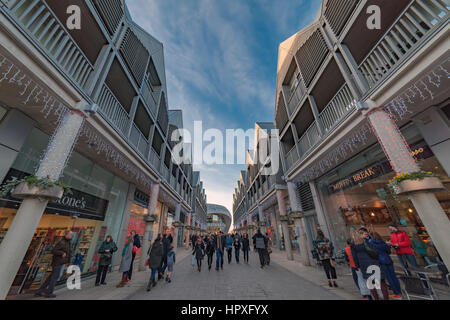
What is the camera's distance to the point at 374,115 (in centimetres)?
492

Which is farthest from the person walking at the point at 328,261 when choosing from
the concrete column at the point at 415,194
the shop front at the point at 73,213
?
the shop front at the point at 73,213

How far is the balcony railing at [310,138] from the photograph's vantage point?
9.25 metres

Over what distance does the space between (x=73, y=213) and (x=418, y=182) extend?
11201 mm

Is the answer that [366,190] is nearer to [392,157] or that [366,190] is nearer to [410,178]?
[392,157]

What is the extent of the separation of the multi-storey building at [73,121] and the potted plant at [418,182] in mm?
8242

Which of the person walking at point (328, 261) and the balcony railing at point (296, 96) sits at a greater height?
the balcony railing at point (296, 96)

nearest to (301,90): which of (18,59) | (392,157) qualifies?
(392,157)

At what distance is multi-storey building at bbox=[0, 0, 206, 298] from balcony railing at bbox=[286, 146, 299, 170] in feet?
30.5

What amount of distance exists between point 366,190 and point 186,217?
2420 cm

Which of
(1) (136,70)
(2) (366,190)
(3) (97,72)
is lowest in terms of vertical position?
(2) (366,190)

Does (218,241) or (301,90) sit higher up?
(301,90)

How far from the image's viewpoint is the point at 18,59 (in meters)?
3.43

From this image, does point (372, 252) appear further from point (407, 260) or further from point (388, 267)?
point (407, 260)

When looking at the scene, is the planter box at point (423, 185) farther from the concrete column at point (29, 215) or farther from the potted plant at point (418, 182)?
the concrete column at point (29, 215)
